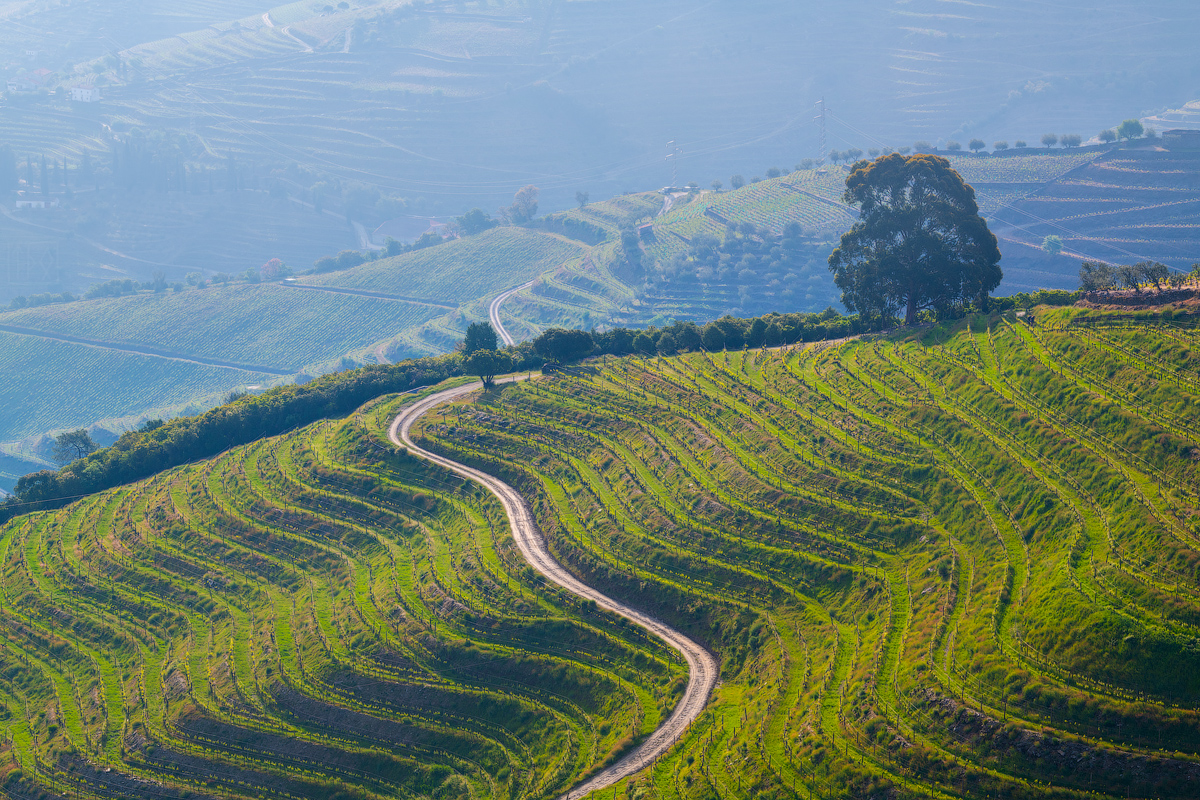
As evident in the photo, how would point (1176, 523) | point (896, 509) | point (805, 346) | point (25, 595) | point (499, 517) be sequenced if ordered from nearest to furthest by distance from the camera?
point (1176, 523) < point (896, 509) < point (499, 517) < point (25, 595) < point (805, 346)

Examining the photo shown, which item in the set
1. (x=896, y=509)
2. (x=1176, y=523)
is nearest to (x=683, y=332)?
(x=896, y=509)

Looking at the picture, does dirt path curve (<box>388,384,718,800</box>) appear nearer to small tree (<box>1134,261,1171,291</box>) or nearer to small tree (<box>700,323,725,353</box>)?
small tree (<box>700,323,725,353</box>)

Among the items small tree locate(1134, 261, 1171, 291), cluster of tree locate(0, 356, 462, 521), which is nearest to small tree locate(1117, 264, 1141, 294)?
small tree locate(1134, 261, 1171, 291)

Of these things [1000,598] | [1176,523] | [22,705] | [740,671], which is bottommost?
[22,705]

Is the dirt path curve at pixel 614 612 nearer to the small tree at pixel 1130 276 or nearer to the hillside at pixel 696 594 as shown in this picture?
the hillside at pixel 696 594

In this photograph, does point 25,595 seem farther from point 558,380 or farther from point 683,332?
point 683,332

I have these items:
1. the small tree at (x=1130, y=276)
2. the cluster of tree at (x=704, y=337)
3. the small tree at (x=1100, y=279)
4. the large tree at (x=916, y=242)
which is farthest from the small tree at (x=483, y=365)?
the small tree at (x=1130, y=276)
